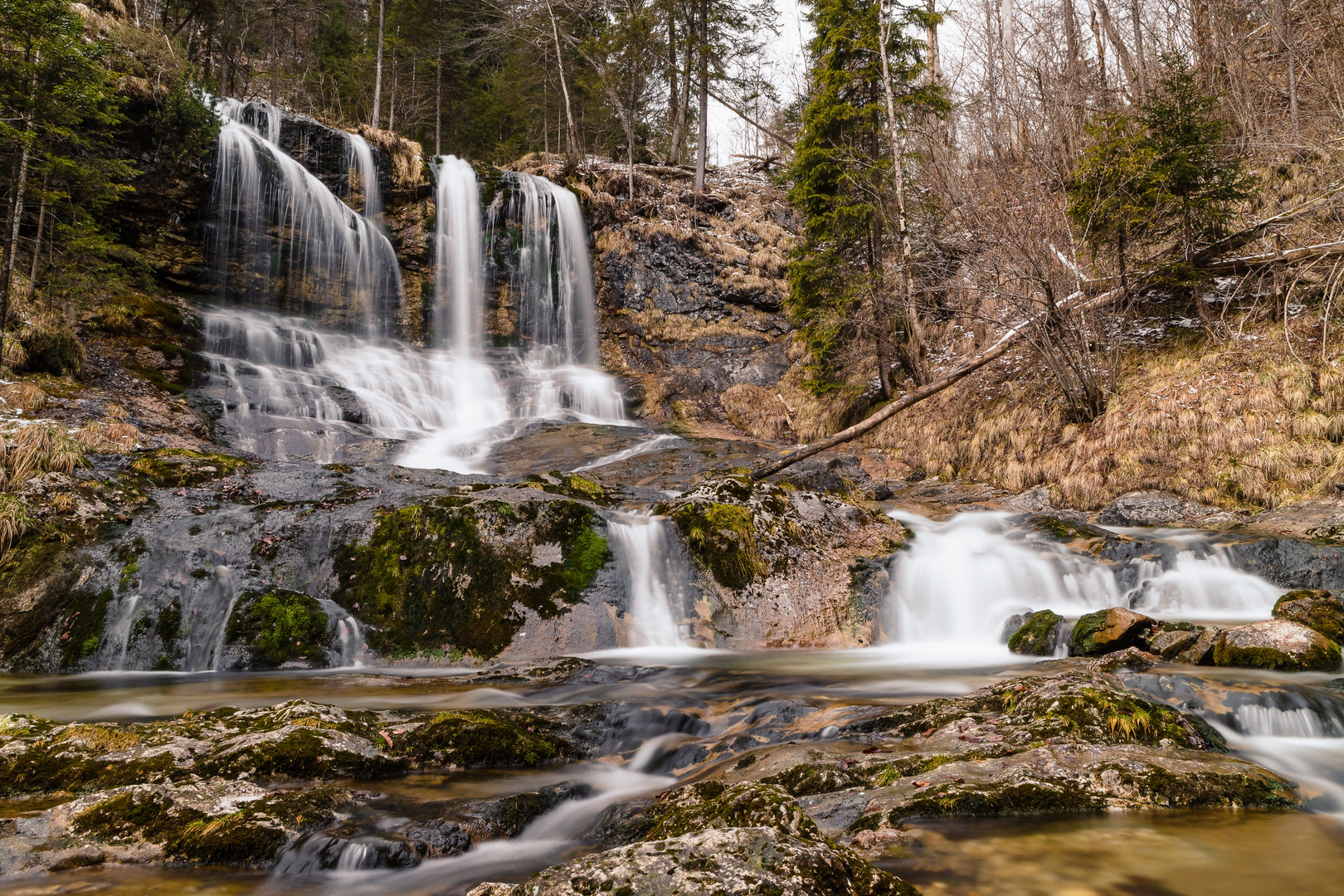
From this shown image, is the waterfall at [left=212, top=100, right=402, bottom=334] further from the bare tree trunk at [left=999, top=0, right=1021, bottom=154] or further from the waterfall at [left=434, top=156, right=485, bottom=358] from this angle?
the bare tree trunk at [left=999, top=0, right=1021, bottom=154]

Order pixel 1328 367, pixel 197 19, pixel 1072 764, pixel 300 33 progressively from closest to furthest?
pixel 1072 764, pixel 1328 367, pixel 197 19, pixel 300 33

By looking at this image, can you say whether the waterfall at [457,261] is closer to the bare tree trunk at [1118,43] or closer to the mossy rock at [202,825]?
the bare tree trunk at [1118,43]

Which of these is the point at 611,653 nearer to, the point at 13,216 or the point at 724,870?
the point at 724,870

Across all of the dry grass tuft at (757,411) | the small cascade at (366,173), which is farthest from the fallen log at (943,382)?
the small cascade at (366,173)

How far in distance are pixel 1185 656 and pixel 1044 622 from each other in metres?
1.42

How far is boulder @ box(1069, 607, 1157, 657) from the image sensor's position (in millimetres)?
5910

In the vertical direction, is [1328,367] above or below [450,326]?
below

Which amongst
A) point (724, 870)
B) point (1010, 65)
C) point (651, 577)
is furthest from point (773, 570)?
point (1010, 65)

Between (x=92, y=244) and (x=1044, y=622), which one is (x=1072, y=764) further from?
(x=92, y=244)

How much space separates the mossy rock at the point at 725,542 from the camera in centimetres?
760

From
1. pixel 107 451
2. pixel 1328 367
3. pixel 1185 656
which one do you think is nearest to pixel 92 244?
pixel 107 451

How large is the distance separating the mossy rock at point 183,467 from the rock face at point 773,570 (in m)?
5.13

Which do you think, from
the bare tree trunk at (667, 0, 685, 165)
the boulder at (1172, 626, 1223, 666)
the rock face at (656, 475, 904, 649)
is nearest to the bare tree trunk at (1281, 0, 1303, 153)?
the boulder at (1172, 626, 1223, 666)

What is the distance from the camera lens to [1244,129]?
1215 centimetres
